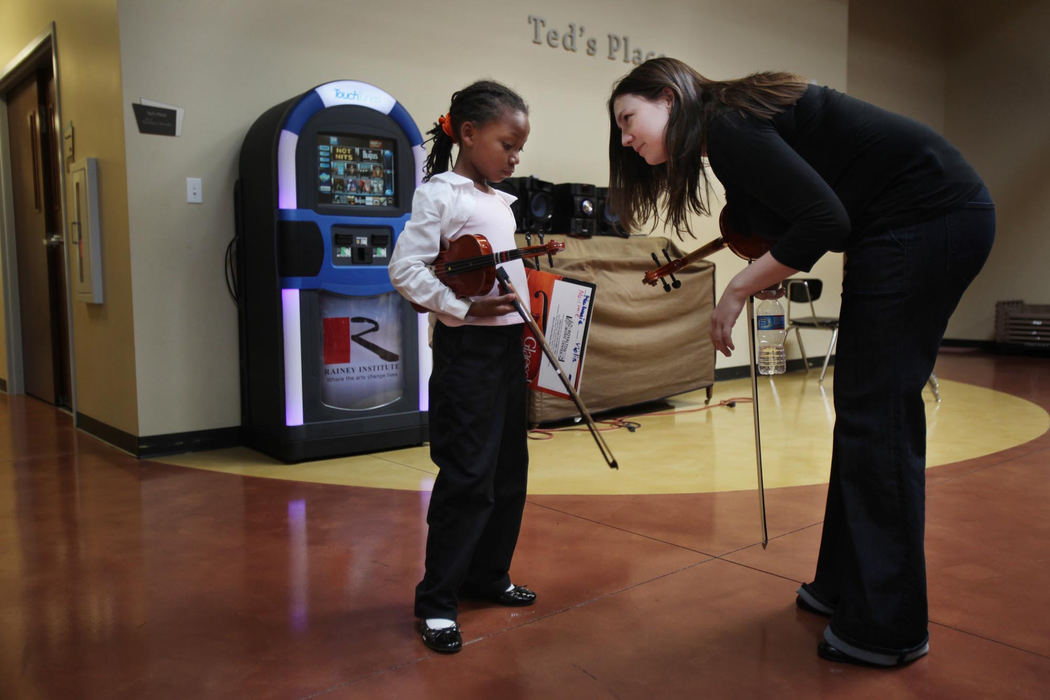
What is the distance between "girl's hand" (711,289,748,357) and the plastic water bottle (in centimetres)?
276

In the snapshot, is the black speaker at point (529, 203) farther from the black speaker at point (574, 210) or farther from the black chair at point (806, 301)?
the black chair at point (806, 301)

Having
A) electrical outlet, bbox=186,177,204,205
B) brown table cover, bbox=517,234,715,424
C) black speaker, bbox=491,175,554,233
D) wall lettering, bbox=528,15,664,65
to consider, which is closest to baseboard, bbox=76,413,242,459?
electrical outlet, bbox=186,177,204,205

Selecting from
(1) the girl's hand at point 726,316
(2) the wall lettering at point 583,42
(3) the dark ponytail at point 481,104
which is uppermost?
(2) the wall lettering at point 583,42

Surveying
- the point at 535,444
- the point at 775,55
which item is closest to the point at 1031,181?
the point at 775,55

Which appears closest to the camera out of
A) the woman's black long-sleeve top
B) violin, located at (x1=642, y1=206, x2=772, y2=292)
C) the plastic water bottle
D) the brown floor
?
the woman's black long-sleeve top

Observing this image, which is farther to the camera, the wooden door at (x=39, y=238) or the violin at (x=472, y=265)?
the wooden door at (x=39, y=238)

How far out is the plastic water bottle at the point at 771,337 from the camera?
4.55 m

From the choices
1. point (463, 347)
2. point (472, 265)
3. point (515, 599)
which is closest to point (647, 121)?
point (472, 265)

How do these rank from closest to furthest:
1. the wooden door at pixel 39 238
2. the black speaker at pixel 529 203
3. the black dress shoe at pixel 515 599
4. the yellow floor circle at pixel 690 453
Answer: the black dress shoe at pixel 515 599, the yellow floor circle at pixel 690 453, the black speaker at pixel 529 203, the wooden door at pixel 39 238

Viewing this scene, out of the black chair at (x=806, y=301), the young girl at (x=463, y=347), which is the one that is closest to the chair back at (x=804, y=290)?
the black chair at (x=806, y=301)

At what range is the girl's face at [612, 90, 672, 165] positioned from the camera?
Answer: 1600mm

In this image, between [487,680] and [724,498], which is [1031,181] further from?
[487,680]

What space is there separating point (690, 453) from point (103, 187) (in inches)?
124

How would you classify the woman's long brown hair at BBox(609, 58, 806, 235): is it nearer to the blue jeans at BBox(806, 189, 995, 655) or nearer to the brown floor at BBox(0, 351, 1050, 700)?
the blue jeans at BBox(806, 189, 995, 655)
